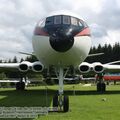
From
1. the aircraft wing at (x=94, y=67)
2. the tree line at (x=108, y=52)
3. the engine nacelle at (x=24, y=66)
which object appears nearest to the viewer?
the aircraft wing at (x=94, y=67)

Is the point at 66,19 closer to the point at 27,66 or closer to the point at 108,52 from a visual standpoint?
the point at 27,66

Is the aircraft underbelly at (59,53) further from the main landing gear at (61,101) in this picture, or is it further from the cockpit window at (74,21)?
the main landing gear at (61,101)

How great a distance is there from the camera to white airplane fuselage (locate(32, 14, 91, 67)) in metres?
10.8

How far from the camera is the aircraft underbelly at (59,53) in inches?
440

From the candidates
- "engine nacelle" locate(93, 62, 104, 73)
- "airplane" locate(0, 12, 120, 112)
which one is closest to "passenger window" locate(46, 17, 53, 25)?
"airplane" locate(0, 12, 120, 112)

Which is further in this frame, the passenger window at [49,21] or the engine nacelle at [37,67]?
the engine nacelle at [37,67]

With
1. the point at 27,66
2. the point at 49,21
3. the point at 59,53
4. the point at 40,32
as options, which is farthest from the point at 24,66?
the point at 59,53

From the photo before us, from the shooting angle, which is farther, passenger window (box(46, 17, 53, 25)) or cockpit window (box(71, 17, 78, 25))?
cockpit window (box(71, 17, 78, 25))

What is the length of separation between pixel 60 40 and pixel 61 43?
0.10m

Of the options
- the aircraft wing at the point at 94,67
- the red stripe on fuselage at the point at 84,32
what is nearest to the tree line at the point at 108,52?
the aircraft wing at the point at 94,67

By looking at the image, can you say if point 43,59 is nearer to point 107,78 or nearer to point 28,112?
point 28,112

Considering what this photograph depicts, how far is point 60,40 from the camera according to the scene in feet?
34.7

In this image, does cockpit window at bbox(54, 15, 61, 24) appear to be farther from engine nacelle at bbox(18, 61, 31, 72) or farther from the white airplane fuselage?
engine nacelle at bbox(18, 61, 31, 72)

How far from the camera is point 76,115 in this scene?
34.5ft
